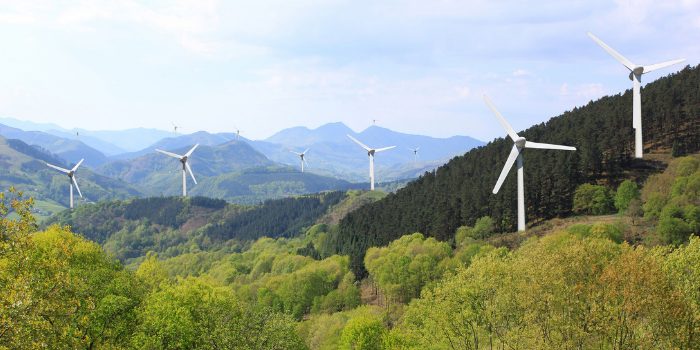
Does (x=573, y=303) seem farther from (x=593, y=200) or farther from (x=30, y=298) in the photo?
(x=593, y=200)

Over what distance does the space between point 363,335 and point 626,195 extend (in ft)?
241

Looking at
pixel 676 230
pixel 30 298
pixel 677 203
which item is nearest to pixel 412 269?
pixel 676 230

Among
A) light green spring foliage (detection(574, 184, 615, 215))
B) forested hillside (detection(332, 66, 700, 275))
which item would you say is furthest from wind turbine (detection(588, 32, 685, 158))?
forested hillside (detection(332, 66, 700, 275))

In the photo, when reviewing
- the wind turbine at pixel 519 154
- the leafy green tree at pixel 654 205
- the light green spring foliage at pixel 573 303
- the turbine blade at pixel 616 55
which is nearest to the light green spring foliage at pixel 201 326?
the light green spring foliage at pixel 573 303

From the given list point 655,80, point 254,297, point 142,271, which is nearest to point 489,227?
point 254,297

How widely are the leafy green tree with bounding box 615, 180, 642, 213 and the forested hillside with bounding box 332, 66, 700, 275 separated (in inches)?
461

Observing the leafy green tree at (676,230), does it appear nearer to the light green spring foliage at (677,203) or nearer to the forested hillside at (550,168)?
the light green spring foliage at (677,203)

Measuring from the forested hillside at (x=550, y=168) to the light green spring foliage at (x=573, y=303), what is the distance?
232 ft

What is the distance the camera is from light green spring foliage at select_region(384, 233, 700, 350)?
26.8m

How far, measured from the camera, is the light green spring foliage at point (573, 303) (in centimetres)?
2681

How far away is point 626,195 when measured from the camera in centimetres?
9238

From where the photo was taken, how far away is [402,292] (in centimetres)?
8431

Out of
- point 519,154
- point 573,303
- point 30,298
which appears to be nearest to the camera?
point 30,298

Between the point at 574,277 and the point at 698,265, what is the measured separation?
8.66m
